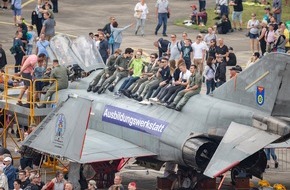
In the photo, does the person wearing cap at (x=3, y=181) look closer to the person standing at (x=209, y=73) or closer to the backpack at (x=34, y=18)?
the person standing at (x=209, y=73)

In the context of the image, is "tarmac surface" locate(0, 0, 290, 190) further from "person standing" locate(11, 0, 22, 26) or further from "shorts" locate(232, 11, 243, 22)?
"shorts" locate(232, 11, 243, 22)

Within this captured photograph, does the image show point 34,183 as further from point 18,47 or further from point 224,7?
point 224,7

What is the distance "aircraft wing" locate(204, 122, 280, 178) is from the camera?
31.4 m

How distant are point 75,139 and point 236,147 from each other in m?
4.06

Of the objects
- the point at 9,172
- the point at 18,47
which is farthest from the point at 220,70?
the point at 9,172

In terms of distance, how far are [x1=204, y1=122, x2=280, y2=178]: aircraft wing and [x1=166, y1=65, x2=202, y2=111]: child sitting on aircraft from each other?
2.36 meters

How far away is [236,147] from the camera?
104 ft

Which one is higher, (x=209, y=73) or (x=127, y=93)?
(x=127, y=93)

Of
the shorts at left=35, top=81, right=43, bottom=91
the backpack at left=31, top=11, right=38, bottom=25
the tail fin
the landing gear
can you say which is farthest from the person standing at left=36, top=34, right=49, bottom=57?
the tail fin

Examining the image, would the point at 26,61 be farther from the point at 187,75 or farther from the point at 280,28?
the point at 280,28

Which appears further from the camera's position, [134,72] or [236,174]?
[134,72]

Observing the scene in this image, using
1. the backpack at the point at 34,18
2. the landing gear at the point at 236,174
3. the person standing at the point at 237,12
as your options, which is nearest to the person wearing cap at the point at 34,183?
the landing gear at the point at 236,174

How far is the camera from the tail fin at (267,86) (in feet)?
105

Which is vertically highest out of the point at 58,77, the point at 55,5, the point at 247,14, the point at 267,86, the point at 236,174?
the point at 267,86
